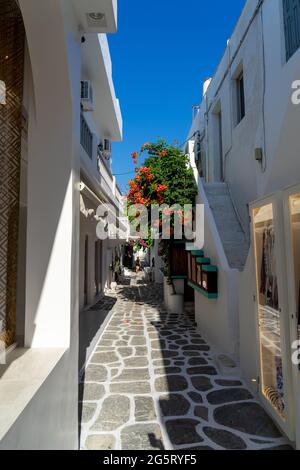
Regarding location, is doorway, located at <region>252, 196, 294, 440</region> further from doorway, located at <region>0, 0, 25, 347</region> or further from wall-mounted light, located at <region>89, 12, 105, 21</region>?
doorway, located at <region>0, 0, 25, 347</region>

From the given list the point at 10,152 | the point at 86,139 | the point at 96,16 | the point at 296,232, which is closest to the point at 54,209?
the point at 10,152

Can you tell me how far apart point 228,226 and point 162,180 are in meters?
3.31

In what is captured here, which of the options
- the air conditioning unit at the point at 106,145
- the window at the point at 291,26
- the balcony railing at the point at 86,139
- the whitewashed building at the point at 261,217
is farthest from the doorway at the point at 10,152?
the air conditioning unit at the point at 106,145

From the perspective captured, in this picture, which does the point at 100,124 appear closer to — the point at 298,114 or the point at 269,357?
the point at 298,114

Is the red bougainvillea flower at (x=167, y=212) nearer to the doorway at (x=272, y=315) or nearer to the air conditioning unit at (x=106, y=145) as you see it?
the doorway at (x=272, y=315)

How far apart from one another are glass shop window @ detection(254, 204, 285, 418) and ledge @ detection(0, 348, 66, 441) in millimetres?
3206

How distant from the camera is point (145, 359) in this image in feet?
23.5

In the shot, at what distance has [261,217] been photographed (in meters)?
4.88

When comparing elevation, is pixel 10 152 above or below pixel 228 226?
above

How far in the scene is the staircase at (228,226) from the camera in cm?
809

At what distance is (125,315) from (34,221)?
9478mm

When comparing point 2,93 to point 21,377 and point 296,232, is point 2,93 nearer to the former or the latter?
point 21,377

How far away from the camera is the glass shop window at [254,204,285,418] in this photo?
14.1 ft

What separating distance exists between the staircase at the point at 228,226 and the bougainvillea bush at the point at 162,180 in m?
0.95
